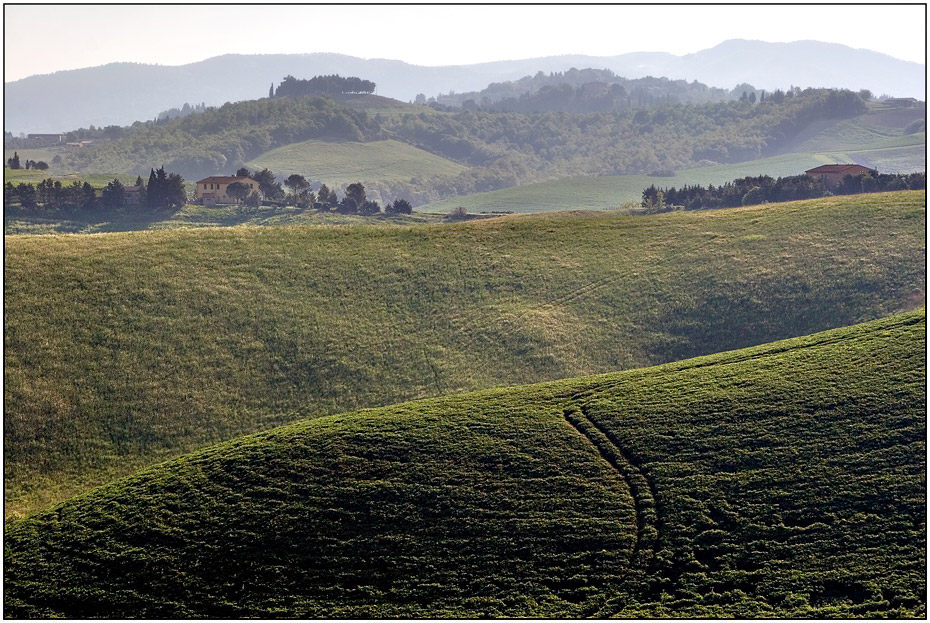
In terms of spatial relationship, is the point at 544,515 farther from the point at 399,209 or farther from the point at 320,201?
the point at 320,201

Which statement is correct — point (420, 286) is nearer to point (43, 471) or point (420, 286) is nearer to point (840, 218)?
point (43, 471)

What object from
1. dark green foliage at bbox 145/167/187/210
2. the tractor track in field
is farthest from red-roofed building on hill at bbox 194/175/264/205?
the tractor track in field

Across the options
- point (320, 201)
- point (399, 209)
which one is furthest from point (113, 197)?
point (399, 209)

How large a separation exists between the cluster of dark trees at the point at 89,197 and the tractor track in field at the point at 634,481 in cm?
12004

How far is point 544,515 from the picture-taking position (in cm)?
3431

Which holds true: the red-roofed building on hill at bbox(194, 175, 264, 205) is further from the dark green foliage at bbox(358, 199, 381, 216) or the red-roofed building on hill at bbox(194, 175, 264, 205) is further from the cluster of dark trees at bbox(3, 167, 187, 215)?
the dark green foliage at bbox(358, 199, 381, 216)

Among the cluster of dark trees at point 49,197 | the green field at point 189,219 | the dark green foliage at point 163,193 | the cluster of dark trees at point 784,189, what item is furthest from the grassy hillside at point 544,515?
the cluster of dark trees at point 49,197

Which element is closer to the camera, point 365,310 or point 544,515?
point 544,515

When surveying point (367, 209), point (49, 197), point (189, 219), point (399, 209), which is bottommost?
point (189, 219)

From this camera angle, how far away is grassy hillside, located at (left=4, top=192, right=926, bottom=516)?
50.8 meters

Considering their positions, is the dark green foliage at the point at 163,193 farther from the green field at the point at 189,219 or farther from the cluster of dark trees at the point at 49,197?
the cluster of dark trees at the point at 49,197

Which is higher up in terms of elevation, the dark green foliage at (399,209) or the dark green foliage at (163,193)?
the dark green foliage at (163,193)

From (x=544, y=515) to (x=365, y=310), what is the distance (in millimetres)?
34221

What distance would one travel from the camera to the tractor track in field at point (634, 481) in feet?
105
